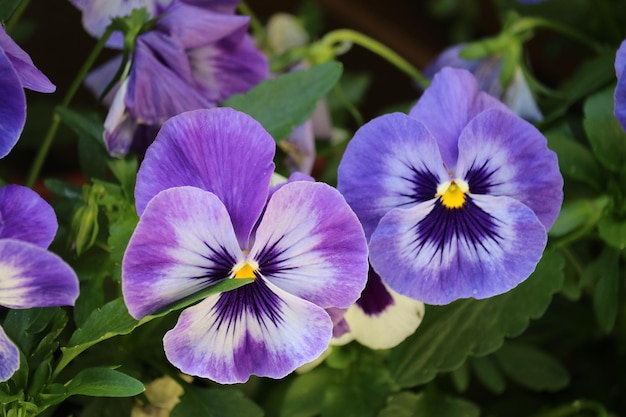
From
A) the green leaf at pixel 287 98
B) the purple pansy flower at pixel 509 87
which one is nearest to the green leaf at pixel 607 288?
the purple pansy flower at pixel 509 87

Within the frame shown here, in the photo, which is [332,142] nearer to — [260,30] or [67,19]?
[260,30]

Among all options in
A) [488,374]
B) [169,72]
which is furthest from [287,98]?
[488,374]

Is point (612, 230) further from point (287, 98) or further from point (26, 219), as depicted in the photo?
point (26, 219)

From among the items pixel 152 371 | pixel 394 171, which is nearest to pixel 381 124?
pixel 394 171

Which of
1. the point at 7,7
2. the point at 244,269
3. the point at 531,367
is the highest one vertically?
the point at 7,7

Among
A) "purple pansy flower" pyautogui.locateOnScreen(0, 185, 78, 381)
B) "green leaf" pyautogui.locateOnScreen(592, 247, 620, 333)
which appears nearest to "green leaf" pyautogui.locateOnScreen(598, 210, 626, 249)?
"green leaf" pyautogui.locateOnScreen(592, 247, 620, 333)
